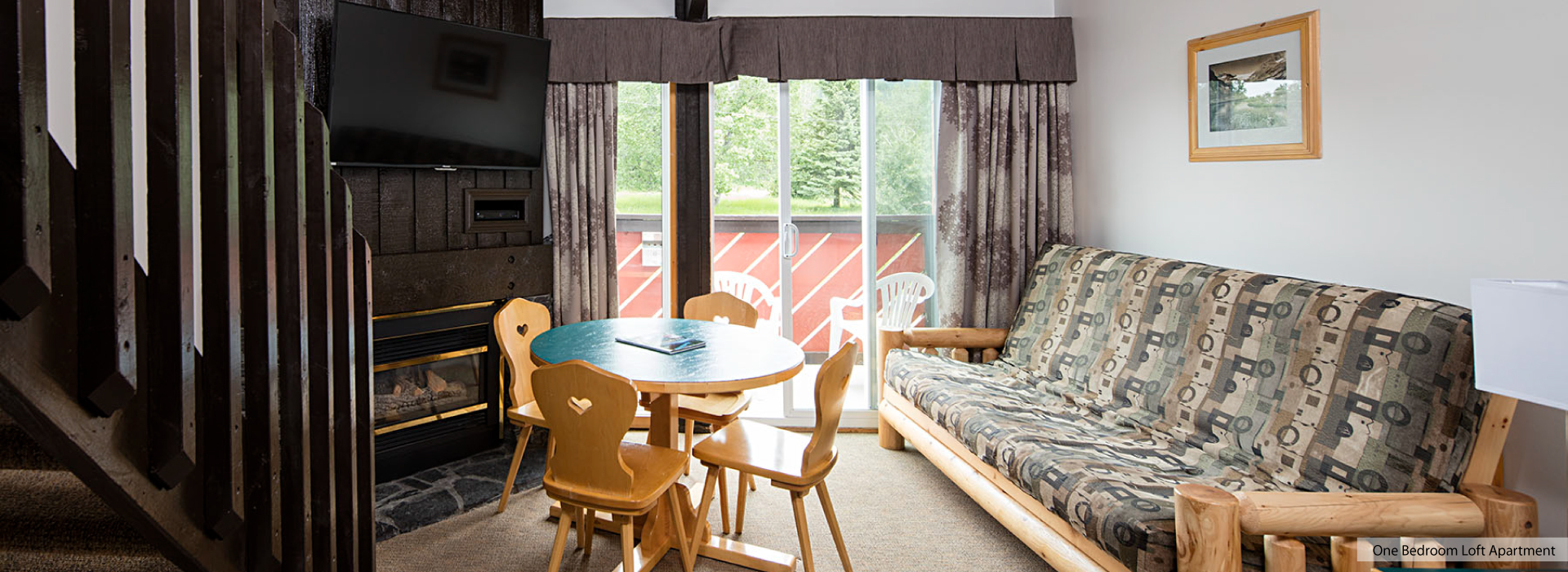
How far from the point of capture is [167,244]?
1.24m

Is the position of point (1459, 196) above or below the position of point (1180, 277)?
above

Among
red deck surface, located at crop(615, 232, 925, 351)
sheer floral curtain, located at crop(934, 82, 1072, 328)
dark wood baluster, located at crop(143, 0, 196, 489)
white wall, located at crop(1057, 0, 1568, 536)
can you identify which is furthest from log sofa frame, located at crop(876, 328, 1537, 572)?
red deck surface, located at crop(615, 232, 925, 351)

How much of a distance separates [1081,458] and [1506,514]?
95cm

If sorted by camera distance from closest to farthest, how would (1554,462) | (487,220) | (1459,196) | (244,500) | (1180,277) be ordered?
(244,500)
(1554,462)
(1459,196)
(1180,277)
(487,220)

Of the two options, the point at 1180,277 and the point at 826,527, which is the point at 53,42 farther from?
the point at 1180,277

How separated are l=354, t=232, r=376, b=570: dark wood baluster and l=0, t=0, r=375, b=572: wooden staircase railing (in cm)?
9

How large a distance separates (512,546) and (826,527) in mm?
1101

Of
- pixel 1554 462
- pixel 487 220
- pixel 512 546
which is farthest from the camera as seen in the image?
pixel 487 220

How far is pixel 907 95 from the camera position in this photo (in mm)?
4180

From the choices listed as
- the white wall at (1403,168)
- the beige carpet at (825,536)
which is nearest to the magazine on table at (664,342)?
the beige carpet at (825,536)

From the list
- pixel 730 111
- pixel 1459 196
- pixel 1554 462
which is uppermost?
pixel 730 111

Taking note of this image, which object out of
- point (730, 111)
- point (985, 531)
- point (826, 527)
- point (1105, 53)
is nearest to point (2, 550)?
point (826, 527)

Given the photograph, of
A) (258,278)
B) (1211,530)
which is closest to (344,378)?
(258,278)

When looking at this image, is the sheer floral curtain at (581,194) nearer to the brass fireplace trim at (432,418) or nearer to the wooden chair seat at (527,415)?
the brass fireplace trim at (432,418)
